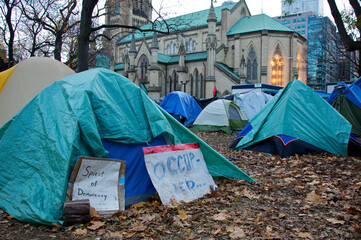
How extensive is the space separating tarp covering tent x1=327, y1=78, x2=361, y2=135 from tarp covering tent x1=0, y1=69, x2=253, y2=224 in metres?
10.0

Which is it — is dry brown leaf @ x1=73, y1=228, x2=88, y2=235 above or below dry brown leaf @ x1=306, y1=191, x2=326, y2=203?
below

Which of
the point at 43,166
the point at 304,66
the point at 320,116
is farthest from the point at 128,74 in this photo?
the point at 43,166

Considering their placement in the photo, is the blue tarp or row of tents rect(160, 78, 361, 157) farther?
the blue tarp

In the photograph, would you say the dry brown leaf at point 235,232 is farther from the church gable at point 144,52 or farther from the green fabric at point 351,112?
the church gable at point 144,52

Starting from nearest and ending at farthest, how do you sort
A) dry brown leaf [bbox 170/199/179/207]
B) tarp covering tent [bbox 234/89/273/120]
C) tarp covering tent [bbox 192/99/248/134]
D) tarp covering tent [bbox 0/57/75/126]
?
dry brown leaf [bbox 170/199/179/207] → tarp covering tent [bbox 0/57/75/126] → tarp covering tent [bbox 192/99/248/134] → tarp covering tent [bbox 234/89/273/120]

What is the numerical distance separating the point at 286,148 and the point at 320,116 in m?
1.36

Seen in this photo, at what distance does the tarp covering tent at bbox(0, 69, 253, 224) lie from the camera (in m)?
3.55

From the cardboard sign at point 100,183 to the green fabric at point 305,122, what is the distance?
15.5 feet

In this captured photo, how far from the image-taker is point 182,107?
1658 centimetres

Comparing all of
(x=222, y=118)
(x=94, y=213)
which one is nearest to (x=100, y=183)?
(x=94, y=213)

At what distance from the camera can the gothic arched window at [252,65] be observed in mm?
33028

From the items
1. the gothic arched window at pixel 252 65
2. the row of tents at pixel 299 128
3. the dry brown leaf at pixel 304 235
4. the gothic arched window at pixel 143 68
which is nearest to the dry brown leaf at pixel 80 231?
the dry brown leaf at pixel 304 235

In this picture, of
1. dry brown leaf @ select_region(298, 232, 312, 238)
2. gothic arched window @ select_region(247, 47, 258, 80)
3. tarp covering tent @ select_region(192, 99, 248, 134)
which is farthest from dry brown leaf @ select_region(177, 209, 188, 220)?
gothic arched window @ select_region(247, 47, 258, 80)

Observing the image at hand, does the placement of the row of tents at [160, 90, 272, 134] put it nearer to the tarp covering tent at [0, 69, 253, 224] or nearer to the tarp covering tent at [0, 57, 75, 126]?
the tarp covering tent at [0, 57, 75, 126]
